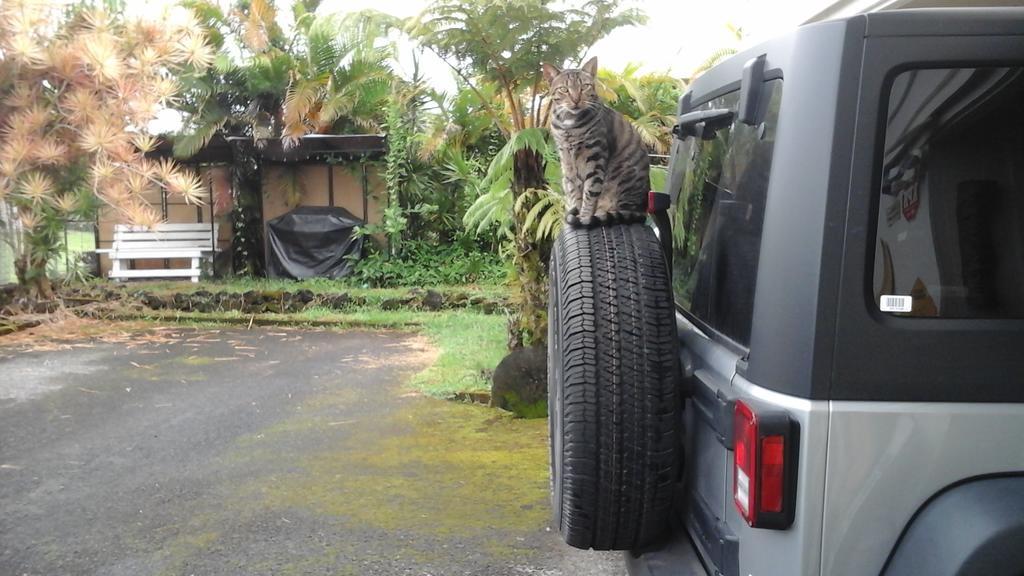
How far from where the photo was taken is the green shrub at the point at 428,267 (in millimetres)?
11695

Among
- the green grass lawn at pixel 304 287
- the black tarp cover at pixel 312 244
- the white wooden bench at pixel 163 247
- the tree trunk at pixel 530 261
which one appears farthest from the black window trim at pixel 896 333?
the white wooden bench at pixel 163 247

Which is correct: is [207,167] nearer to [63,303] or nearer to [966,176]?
[63,303]

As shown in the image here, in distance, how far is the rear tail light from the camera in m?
1.56

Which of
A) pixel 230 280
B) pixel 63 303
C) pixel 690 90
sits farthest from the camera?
Result: pixel 230 280

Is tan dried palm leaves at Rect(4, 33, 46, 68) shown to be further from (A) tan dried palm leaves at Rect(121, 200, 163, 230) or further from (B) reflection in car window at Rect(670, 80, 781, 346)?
(B) reflection in car window at Rect(670, 80, 781, 346)

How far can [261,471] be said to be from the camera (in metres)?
4.59

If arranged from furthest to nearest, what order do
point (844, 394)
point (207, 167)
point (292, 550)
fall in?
point (207, 167)
point (292, 550)
point (844, 394)

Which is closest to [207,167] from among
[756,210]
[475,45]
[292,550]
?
[475,45]

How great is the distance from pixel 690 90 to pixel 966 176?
1.33 m

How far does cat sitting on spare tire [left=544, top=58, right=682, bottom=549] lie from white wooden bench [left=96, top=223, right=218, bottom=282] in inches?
440

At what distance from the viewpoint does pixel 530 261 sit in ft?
20.4

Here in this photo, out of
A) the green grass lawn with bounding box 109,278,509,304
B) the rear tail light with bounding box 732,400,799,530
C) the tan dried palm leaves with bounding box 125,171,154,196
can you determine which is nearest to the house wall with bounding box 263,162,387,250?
the green grass lawn with bounding box 109,278,509,304

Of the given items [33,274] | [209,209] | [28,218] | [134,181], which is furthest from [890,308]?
[209,209]

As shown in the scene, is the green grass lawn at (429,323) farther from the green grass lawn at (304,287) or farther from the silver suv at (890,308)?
the silver suv at (890,308)
